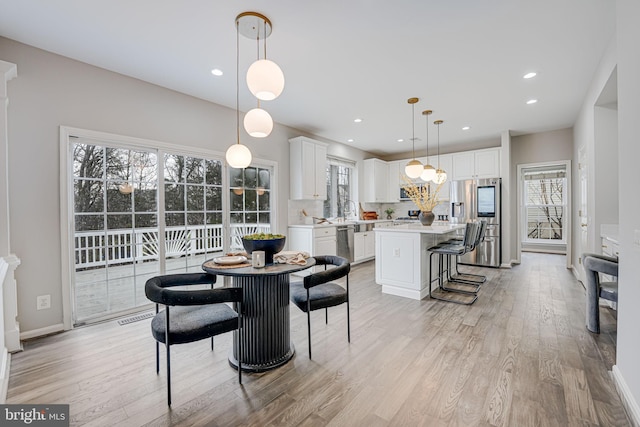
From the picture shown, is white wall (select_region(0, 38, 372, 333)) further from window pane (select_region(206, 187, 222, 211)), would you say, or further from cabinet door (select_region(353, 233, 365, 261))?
cabinet door (select_region(353, 233, 365, 261))

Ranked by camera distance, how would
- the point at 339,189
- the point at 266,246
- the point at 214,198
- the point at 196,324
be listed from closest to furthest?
the point at 196,324 → the point at 266,246 → the point at 214,198 → the point at 339,189

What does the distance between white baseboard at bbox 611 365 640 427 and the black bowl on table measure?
2278 millimetres

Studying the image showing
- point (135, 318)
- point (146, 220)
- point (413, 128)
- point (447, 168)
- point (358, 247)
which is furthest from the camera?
point (447, 168)

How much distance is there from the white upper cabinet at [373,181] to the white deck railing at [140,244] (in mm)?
3789

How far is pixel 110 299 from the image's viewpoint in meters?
3.22

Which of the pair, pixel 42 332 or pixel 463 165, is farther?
pixel 463 165

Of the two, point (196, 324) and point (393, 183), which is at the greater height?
point (393, 183)

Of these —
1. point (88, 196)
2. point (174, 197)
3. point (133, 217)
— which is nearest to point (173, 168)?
point (174, 197)

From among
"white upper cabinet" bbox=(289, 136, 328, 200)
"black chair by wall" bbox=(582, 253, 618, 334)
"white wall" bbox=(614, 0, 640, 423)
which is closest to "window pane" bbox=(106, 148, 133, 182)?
"white upper cabinet" bbox=(289, 136, 328, 200)

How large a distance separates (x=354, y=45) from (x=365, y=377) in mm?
2761

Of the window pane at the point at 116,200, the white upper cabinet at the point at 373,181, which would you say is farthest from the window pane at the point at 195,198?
the white upper cabinet at the point at 373,181

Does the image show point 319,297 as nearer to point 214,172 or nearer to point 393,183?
point 214,172

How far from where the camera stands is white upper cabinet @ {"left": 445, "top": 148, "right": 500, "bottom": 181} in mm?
5887

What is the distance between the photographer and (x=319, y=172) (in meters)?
5.41
